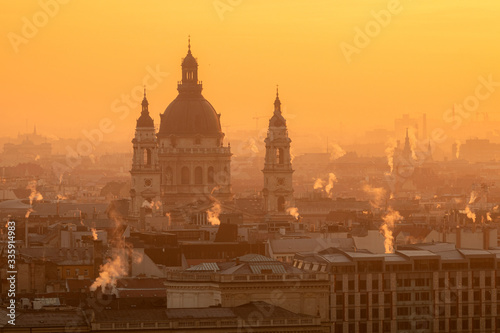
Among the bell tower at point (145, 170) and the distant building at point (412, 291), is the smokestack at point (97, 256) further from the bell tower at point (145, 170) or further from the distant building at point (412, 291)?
the bell tower at point (145, 170)

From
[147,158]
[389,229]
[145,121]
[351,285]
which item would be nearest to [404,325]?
[351,285]

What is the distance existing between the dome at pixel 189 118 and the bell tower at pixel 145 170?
802 centimetres

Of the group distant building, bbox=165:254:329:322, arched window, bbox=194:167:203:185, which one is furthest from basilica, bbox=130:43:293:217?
distant building, bbox=165:254:329:322

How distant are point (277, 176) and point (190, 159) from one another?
11047 millimetres

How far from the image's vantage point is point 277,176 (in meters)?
176

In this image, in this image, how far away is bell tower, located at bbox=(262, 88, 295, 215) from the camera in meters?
174

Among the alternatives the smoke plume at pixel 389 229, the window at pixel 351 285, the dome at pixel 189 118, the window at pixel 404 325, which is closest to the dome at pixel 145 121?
the dome at pixel 189 118

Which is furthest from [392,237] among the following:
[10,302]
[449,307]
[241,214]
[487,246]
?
[10,302]

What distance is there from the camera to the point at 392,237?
466 feet

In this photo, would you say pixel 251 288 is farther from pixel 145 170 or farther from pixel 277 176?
pixel 145 170

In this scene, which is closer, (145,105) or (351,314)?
(351,314)

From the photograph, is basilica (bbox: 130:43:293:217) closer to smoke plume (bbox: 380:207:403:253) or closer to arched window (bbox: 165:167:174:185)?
arched window (bbox: 165:167:174:185)

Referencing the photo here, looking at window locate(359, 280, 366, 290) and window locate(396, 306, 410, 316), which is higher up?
window locate(359, 280, 366, 290)

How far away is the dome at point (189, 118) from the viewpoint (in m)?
185
